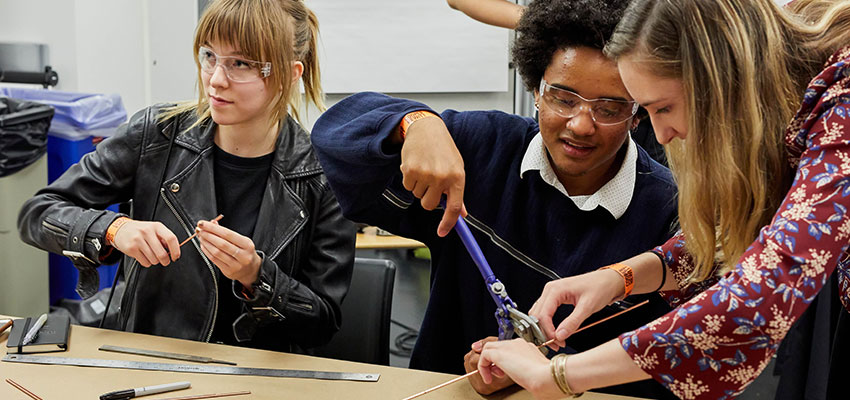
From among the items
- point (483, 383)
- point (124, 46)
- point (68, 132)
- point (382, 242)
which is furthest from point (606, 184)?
point (124, 46)

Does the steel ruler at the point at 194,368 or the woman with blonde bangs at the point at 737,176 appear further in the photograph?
the steel ruler at the point at 194,368

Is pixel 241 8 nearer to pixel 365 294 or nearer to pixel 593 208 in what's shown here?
pixel 365 294

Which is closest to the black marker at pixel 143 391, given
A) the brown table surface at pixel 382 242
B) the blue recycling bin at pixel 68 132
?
the brown table surface at pixel 382 242

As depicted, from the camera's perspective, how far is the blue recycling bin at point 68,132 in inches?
138

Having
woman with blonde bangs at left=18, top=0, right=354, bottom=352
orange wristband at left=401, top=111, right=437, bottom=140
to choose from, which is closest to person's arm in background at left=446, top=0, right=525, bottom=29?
woman with blonde bangs at left=18, top=0, right=354, bottom=352

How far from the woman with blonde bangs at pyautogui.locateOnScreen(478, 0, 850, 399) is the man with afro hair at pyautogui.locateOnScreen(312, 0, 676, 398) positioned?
363mm

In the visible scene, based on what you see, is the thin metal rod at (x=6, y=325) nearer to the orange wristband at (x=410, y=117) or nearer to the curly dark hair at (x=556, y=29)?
the orange wristband at (x=410, y=117)

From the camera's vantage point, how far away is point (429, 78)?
4.40 meters

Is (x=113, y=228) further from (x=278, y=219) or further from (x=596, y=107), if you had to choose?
(x=596, y=107)

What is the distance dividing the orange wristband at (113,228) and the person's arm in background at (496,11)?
4.49 feet

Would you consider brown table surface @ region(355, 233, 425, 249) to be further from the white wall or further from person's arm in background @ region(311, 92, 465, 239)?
person's arm in background @ region(311, 92, 465, 239)

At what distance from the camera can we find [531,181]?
1653mm

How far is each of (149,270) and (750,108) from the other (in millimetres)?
1454

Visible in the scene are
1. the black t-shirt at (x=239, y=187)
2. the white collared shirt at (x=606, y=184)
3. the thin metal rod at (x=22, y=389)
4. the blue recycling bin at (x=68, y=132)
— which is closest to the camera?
the thin metal rod at (x=22, y=389)
